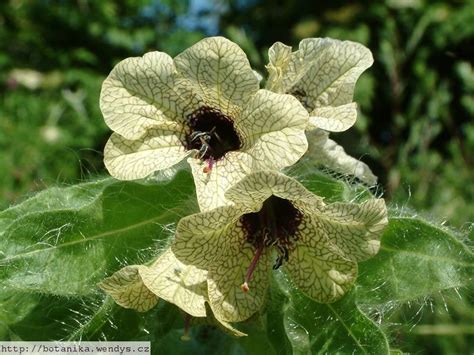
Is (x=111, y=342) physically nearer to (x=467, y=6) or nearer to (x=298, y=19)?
(x=467, y=6)

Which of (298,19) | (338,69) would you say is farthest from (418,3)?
(338,69)

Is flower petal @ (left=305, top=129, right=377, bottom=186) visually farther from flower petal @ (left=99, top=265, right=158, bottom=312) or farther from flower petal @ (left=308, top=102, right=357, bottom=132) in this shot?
flower petal @ (left=99, top=265, right=158, bottom=312)

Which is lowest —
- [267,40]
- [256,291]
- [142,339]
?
[267,40]

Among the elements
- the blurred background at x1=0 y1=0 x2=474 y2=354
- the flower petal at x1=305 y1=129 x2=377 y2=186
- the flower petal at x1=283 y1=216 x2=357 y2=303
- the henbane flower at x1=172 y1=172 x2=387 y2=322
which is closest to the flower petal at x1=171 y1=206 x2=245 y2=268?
the henbane flower at x1=172 y1=172 x2=387 y2=322

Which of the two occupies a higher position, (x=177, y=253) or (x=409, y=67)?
(x=177, y=253)

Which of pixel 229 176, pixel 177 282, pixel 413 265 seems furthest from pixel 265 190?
pixel 413 265
